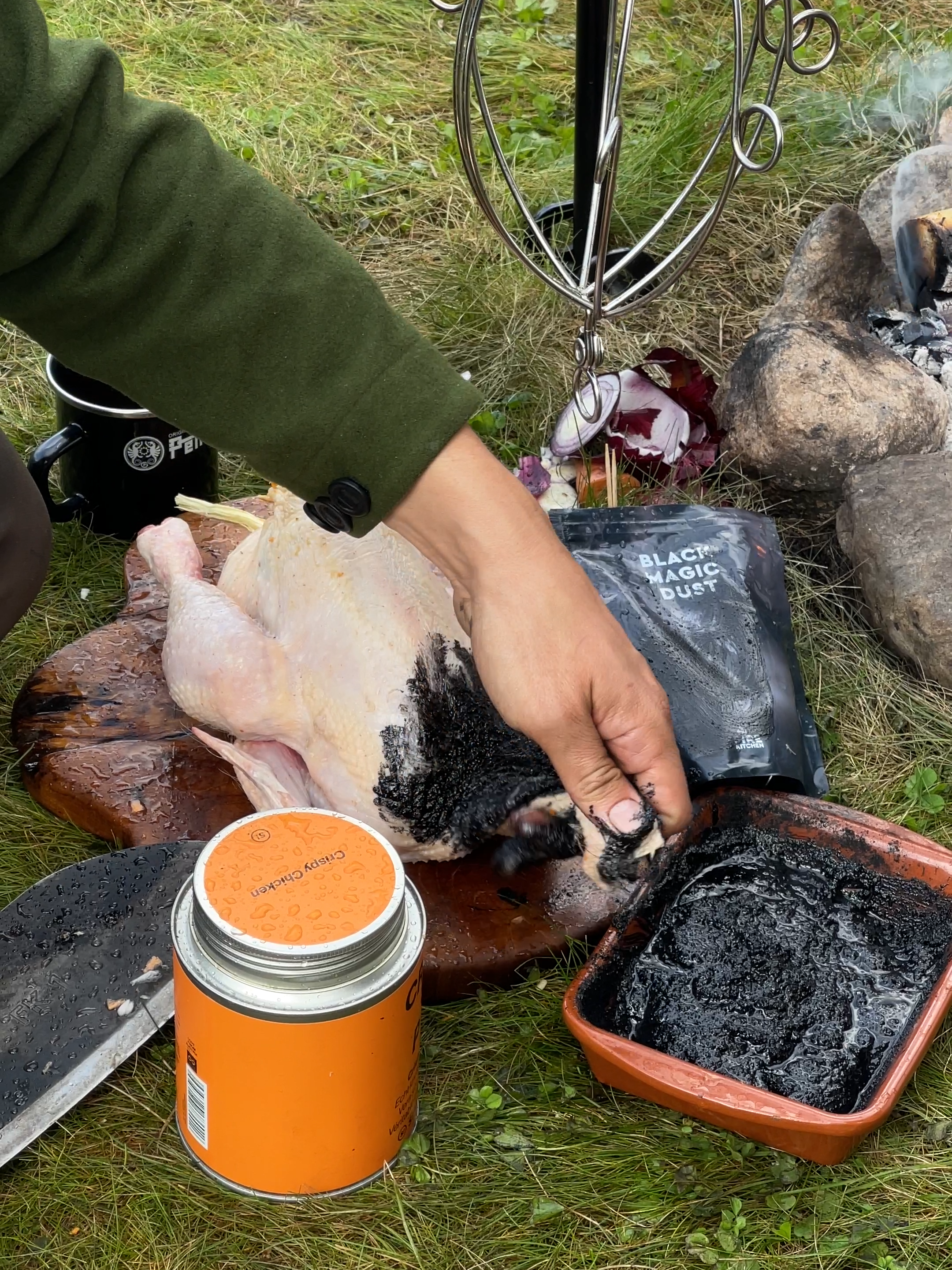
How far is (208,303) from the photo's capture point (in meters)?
1.49

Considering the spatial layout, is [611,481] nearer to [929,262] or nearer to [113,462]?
[113,462]

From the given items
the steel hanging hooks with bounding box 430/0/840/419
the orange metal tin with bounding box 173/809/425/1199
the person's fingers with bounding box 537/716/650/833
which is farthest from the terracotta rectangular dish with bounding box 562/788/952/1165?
the steel hanging hooks with bounding box 430/0/840/419

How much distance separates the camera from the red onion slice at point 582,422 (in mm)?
3111

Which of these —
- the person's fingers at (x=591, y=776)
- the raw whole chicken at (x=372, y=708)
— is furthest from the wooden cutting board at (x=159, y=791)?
the person's fingers at (x=591, y=776)

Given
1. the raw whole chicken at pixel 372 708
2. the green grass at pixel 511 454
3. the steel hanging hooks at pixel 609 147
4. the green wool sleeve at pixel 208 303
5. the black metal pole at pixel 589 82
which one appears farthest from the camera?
the black metal pole at pixel 589 82

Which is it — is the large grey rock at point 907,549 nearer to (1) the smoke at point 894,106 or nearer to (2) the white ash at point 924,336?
(2) the white ash at point 924,336

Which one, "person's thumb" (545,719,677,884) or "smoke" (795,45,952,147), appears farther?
"smoke" (795,45,952,147)

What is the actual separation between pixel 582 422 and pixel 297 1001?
6.38 ft

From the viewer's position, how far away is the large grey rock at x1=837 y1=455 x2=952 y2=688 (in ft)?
8.97

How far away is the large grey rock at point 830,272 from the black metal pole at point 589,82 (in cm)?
61

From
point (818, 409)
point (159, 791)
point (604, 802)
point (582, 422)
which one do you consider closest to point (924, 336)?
point (818, 409)

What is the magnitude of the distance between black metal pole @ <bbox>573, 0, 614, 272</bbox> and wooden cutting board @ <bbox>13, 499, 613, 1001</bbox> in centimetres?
152

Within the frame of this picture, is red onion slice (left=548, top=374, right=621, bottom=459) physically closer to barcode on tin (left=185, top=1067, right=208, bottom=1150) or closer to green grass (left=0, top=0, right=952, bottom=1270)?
green grass (left=0, top=0, right=952, bottom=1270)

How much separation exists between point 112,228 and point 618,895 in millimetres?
1294
